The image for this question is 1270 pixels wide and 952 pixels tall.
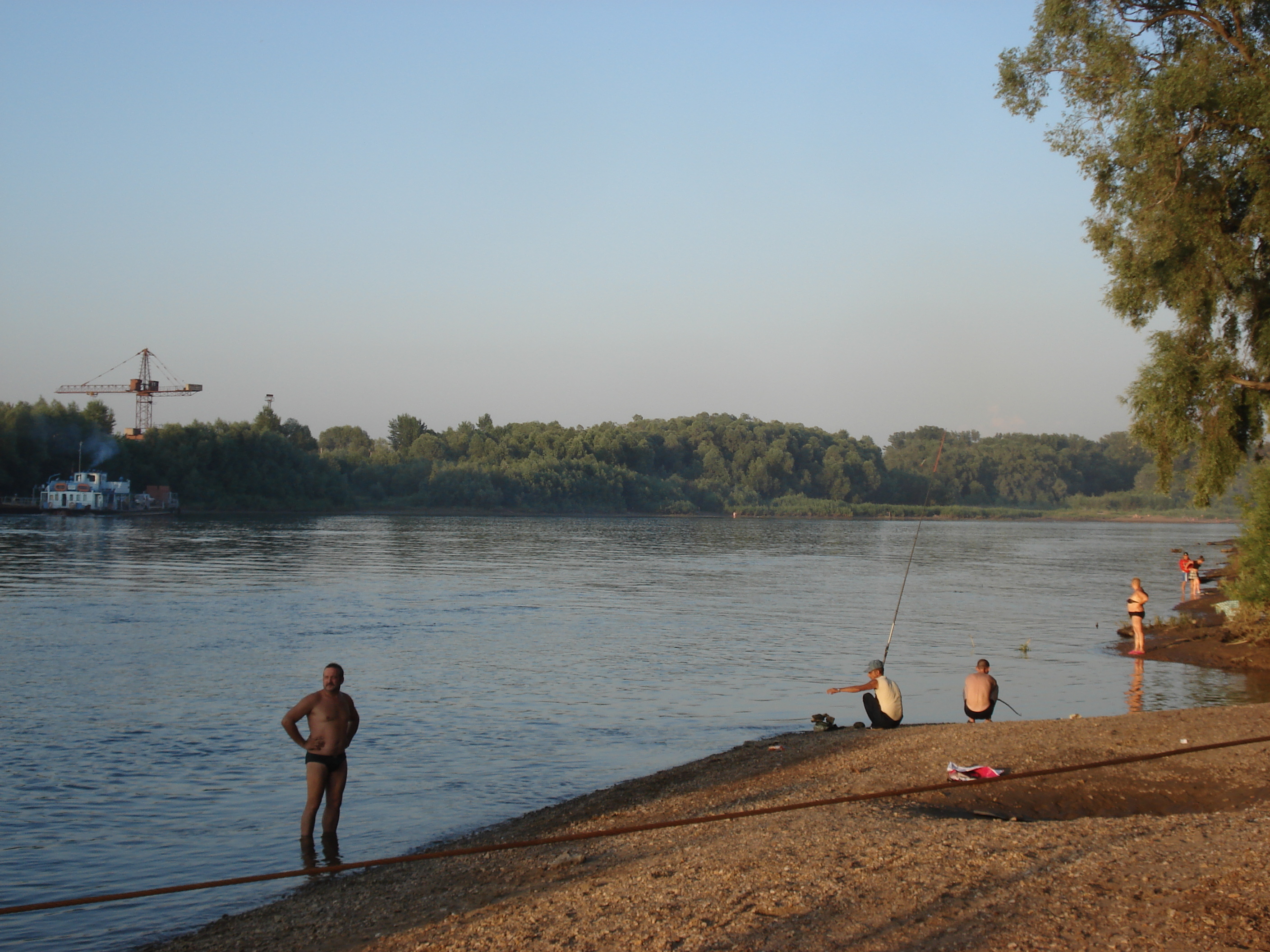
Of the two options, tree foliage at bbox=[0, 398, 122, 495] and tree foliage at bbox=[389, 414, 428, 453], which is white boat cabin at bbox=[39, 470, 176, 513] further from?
tree foliage at bbox=[389, 414, 428, 453]

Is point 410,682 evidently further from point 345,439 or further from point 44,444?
point 345,439

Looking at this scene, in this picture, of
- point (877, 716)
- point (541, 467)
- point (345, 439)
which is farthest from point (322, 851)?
point (345, 439)

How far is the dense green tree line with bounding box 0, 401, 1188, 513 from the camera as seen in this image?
357ft

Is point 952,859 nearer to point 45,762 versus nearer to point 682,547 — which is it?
point 45,762

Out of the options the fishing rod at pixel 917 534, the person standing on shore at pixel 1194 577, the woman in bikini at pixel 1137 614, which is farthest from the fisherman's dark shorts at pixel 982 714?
the person standing on shore at pixel 1194 577

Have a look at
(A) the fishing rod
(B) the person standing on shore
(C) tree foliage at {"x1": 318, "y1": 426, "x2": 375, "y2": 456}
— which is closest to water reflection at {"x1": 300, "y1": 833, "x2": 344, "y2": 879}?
(A) the fishing rod

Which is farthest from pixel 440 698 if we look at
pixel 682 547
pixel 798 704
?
pixel 682 547

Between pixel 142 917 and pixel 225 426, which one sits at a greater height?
pixel 225 426

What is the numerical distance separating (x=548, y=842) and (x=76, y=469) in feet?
366

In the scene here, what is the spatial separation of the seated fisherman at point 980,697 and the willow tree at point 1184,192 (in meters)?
6.01

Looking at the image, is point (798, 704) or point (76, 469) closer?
point (798, 704)

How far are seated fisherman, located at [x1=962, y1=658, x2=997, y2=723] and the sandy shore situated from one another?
3.07 m

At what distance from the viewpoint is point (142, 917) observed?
25.7 ft

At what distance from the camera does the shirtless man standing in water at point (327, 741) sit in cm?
915
